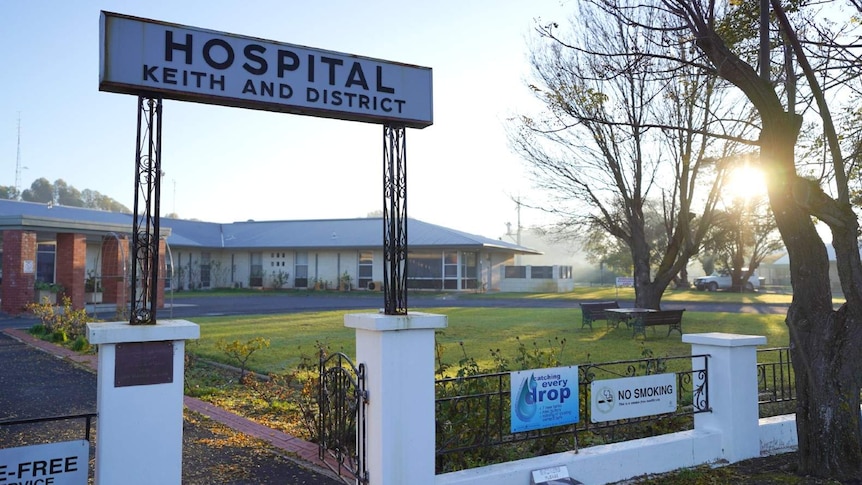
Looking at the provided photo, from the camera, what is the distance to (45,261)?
27.8m

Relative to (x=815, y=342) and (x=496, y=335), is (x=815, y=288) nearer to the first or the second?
(x=815, y=342)

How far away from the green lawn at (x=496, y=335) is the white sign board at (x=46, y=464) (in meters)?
6.22

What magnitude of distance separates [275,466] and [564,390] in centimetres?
269

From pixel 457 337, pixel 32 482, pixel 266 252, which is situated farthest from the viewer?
pixel 266 252

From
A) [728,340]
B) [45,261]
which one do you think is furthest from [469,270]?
[728,340]

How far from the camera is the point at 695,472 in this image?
6012 millimetres

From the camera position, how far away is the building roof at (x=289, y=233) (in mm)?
35375

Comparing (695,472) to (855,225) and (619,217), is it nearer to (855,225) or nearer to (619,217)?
(855,225)

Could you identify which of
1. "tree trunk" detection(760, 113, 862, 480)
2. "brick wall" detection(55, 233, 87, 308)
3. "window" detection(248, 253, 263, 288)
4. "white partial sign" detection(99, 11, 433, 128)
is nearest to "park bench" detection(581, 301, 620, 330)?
"tree trunk" detection(760, 113, 862, 480)

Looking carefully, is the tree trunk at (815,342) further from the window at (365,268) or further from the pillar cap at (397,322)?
the window at (365,268)

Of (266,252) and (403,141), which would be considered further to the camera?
(266,252)

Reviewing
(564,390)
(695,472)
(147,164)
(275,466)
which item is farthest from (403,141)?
(695,472)

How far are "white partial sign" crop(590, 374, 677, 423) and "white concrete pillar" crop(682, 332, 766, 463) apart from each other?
540mm

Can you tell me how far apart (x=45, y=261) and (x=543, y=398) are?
28475 millimetres
